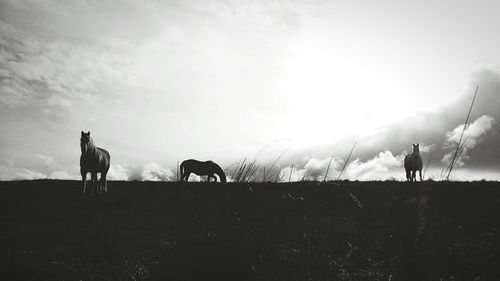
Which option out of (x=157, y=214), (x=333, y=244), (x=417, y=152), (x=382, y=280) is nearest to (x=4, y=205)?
(x=157, y=214)

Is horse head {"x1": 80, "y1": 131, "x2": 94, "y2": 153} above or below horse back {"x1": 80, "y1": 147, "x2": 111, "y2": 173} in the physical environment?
above

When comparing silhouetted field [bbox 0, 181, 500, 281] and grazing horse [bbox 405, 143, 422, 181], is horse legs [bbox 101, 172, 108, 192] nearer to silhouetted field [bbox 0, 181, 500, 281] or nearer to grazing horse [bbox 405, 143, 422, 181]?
silhouetted field [bbox 0, 181, 500, 281]

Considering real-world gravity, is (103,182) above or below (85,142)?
below

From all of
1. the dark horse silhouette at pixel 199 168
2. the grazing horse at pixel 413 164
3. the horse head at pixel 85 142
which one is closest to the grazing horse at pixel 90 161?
the horse head at pixel 85 142

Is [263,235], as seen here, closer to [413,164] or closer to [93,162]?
[93,162]

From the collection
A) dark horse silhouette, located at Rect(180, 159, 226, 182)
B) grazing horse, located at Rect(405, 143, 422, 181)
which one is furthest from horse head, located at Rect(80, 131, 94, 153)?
grazing horse, located at Rect(405, 143, 422, 181)

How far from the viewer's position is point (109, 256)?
20.6 feet

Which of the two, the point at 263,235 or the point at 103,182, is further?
the point at 103,182

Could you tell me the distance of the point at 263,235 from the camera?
171 inches

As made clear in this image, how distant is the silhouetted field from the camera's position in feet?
14.0

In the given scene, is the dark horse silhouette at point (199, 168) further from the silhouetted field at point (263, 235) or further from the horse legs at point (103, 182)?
the silhouetted field at point (263, 235)

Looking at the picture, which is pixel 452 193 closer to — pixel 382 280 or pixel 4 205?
pixel 382 280

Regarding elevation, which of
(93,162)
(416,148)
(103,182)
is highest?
(416,148)

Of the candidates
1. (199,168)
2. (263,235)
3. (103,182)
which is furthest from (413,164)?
(263,235)
